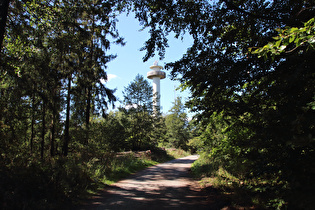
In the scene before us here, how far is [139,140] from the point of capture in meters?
24.6

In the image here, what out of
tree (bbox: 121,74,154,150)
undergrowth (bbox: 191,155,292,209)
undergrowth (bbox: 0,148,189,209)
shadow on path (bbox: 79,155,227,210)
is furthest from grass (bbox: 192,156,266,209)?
tree (bbox: 121,74,154,150)

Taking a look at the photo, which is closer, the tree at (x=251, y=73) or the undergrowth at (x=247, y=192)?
the tree at (x=251, y=73)

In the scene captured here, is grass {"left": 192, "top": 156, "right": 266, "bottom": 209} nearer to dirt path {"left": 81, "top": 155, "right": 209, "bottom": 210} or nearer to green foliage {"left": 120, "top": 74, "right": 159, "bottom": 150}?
dirt path {"left": 81, "top": 155, "right": 209, "bottom": 210}

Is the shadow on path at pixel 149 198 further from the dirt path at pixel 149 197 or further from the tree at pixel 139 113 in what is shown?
the tree at pixel 139 113

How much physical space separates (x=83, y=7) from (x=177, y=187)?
8.31 metres

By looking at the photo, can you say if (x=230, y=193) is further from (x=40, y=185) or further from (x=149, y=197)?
(x=40, y=185)

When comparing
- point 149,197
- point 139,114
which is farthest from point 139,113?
point 149,197

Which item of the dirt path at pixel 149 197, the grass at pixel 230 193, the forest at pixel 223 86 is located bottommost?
the dirt path at pixel 149 197

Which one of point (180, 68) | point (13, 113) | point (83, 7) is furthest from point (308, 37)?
point (13, 113)

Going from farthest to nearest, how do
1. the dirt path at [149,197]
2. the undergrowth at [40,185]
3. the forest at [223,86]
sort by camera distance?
the dirt path at [149,197] → the undergrowth at [40,185] → the forest at [223,86]

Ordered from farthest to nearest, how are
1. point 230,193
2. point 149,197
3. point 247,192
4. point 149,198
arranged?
point 149,197, point 149,198, point 230,193, point 247,192

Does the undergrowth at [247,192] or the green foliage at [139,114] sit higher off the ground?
the green foliage at [139,114]

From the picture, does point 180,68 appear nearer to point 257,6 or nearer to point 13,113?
point 257,6

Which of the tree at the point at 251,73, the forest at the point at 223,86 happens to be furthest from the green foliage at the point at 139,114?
the tree at the point at 251,73
